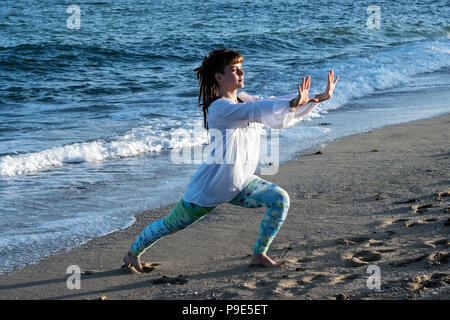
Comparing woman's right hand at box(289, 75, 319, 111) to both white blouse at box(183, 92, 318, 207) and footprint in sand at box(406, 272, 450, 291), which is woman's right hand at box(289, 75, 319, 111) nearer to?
white blouse at box(183, 92, 318, 207)

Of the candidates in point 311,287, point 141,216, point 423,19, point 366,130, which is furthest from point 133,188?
point 423,19

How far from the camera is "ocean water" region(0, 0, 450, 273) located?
240 inches

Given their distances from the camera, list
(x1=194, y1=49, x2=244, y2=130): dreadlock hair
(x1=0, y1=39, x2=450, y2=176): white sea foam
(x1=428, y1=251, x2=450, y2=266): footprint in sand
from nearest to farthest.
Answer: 1. (x1=428, y1=251, x2=450, y2=266): footprint in sand
2. (x1=194, y1=49, x2=244, y2=130): dreadlock hair
3. (x1=0, y1=39, x2=450, y2=176): white sea foam

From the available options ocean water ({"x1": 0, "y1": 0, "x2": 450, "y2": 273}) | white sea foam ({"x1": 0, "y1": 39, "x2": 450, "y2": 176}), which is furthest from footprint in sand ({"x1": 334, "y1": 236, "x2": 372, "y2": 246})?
white sea foam ({"x1": 0, "y1": 39, "x2": 450, "y2": 176})

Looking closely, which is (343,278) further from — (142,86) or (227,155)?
(142,86)

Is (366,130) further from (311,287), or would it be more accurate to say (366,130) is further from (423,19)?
(423,19)

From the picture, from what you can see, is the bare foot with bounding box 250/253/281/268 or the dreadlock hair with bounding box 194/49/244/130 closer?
the dreadlock hair with bounding box 194/49/244/130

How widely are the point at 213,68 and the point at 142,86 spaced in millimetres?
9905

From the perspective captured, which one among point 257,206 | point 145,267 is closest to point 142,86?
point 145,267

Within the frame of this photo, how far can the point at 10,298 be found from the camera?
12.6 feet

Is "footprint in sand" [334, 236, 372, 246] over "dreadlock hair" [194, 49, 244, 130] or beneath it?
beneath

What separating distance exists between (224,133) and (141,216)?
1879 millimetres

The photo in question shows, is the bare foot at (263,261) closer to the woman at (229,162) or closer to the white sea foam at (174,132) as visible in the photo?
the woman at (229,162)
